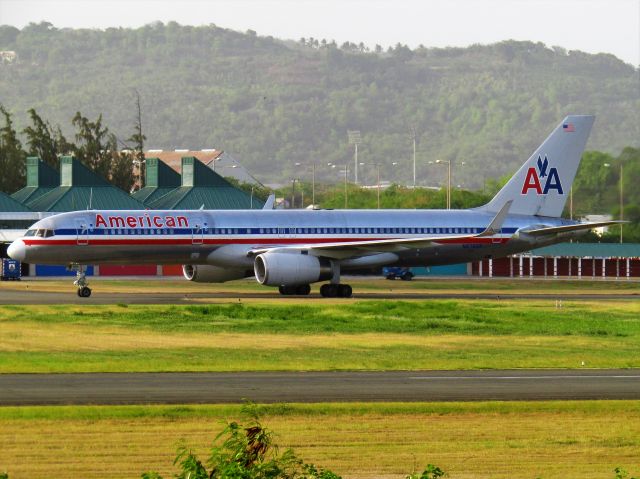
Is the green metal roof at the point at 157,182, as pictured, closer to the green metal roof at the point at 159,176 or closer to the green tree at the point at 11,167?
the green metal roof at the point at 159,176

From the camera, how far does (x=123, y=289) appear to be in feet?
250

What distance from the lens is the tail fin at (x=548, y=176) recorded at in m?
72.2

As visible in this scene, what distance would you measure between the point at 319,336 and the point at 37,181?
240 feet

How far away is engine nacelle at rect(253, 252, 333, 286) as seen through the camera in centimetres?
6306

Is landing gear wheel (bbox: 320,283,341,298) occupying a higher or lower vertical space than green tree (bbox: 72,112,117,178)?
lower

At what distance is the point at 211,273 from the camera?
6750cm

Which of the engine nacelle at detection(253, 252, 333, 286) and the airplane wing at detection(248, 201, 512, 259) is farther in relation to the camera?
the airplane wing at detection(248, 201, 512, 259)

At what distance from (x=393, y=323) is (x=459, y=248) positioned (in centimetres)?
1913

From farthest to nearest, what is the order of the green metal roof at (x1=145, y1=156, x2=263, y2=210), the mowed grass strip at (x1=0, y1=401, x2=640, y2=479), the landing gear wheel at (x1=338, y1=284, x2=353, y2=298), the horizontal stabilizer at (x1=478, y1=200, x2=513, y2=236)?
the green metal roof at (x1=145, y1=156, x2=263, y2=210) < the landing gear wheel at (x1=338, y1=284, x2=353, y2=298) < the horizontal stabilizer at (x1=478, y1=200, x2=513, y2=236) < the mowed grass strip at (x1=0, y1=401, x2=640, y2=479)

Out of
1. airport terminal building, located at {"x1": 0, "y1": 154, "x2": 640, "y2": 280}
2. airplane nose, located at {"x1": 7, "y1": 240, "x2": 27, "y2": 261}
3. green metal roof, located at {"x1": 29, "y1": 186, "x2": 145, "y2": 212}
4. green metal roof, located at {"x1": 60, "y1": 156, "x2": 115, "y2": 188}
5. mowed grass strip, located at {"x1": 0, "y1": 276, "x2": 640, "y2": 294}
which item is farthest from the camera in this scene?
green metal roof, located at {"x1": 60, "y1": 156, "x2": 115, "y2": 188}

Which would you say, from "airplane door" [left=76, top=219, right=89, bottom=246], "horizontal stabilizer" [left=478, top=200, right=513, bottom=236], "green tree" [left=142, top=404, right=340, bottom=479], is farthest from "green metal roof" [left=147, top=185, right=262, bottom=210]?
"green tree" [left=142, top=404, right=340, bottom=479]

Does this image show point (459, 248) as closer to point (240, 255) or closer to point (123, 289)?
point (240, 255)

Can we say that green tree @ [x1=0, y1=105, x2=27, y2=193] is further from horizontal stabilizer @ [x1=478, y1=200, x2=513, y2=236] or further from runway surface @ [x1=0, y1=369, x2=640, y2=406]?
runway surface @ [x1=0, y1=369, x2=640, y2=406]

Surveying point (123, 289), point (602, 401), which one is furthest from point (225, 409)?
point (123, 289)
